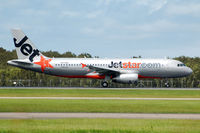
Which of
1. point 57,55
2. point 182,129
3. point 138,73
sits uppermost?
point 57,55

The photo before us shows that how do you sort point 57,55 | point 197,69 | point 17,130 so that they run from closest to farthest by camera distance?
1. point 17,130
2. point 197,69
3. point 57,55

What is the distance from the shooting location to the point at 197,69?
79.2 meters

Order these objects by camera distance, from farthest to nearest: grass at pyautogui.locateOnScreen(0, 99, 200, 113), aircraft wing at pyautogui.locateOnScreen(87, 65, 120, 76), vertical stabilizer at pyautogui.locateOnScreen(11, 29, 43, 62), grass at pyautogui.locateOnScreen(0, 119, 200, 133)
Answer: vertical stabilizer at pyautogui.locateOnScreen(11, 29, 43, 62) → aircraft wing at pyautogui.locateOnScreen(87, 65, 120, 76) → grass at pyautogui.locateOnScreen(0, 99, 200, 113) → grass at pyautogui.locateOnScreen(0, 119, 200, 133)

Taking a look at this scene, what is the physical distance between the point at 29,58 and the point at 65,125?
46.7 meters

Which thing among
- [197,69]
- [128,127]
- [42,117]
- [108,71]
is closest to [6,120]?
[42,117]

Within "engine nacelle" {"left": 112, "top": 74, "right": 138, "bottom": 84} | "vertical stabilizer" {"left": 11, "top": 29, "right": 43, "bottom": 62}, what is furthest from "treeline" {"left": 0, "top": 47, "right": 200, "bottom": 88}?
"engine nacelle" {"left": 112, "top": 74, "right": 138, "bottom": 84}

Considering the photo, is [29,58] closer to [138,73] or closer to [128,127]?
[138,73]

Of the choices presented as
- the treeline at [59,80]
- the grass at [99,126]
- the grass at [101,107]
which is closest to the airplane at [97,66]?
the treeline at [59,80]

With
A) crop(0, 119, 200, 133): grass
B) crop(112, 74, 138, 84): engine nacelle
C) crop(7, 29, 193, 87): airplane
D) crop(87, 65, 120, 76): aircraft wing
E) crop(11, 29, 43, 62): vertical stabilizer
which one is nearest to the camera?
crop(0, 119, 200, 133): grass

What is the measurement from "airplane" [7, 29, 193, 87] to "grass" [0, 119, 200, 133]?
40647mm

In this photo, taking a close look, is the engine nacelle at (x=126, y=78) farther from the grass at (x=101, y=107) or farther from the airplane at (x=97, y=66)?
the grass at (x=101, y=107)

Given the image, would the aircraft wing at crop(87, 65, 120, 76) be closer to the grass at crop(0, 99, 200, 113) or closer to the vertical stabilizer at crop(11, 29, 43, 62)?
the vertical stabilizer at crop(11, 29, 43, 62)

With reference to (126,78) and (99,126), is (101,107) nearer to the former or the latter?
(99,126)

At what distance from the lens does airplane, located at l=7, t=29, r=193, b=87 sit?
61.1 m
